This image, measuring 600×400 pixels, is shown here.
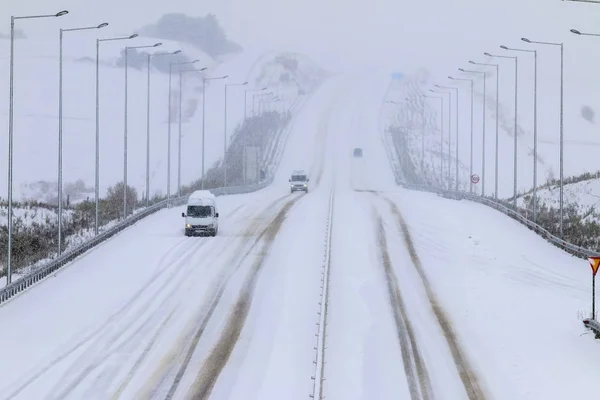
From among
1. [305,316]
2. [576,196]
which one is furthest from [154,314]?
[576,196]

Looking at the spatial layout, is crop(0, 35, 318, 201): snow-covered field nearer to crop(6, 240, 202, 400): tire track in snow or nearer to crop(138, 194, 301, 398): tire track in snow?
crop(6, 240, 202, 400): tire track in snow

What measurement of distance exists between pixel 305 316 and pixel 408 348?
4.73 metres

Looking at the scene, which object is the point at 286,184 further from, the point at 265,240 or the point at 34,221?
the point at 265,240

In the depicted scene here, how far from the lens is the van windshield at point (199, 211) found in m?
50.0

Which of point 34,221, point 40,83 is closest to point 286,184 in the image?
point 34,221

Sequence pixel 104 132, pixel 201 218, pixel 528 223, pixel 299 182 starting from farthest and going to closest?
pixel 104 132
pixel 299 182
pixel 528 223
pixel 201 218

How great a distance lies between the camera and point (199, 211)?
165 feet

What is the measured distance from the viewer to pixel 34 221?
199ft

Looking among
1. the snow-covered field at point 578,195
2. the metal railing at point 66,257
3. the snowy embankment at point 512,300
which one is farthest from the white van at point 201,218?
the snow-covered field at point 578,195

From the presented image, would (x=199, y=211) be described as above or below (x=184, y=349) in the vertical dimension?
above

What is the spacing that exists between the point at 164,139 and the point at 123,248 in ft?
399

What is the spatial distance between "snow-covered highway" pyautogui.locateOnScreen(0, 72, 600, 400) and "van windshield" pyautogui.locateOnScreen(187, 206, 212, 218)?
1.65 metres

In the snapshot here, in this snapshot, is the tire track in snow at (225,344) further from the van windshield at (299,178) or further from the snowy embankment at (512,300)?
the van windshield at (299,178)

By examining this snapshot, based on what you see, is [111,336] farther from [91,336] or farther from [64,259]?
[64,259]
